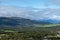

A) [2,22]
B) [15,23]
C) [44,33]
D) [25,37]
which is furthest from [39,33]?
[2,22]

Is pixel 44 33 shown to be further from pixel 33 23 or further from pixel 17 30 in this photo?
pixel 17 30

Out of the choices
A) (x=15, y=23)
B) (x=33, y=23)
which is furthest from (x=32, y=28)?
(x=15, y=23)

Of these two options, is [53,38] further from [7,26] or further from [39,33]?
[7,26]

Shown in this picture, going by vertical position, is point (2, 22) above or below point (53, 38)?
above

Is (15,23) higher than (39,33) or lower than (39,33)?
higher

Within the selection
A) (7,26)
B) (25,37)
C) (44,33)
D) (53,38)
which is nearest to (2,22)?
(7,26)

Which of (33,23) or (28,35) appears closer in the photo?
(28,35)

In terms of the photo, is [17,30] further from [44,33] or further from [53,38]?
[53,38]

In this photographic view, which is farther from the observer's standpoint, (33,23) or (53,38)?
(33,23)
